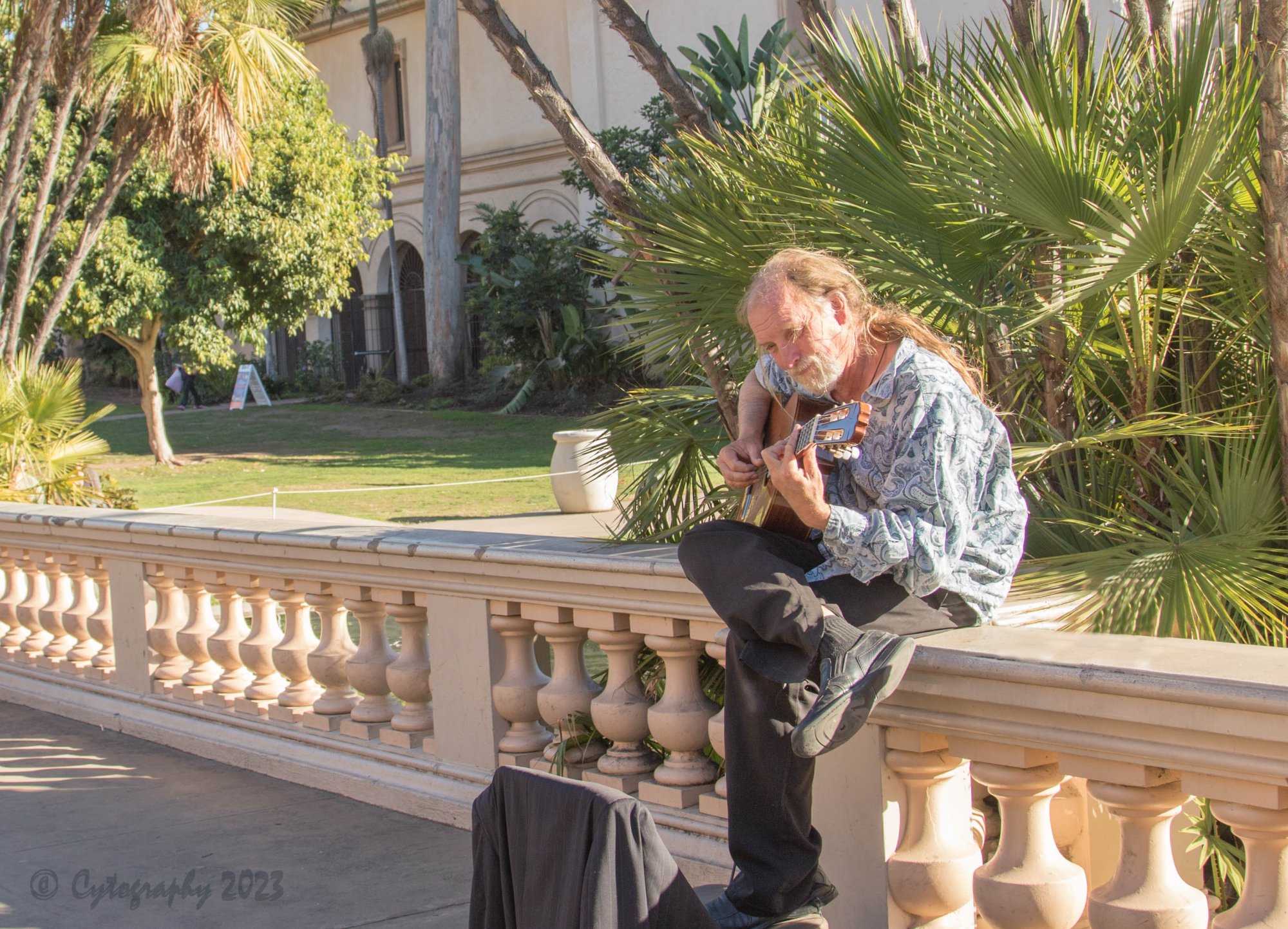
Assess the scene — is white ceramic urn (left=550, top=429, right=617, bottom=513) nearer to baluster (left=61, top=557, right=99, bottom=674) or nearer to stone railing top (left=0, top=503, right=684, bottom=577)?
baluster (left=61, top=557, right=99, bottom=674)

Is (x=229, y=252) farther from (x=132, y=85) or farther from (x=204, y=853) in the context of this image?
(x=204, y=853)

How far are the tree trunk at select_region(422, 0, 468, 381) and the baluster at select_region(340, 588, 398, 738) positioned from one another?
24.3m

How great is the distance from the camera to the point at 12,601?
642cm

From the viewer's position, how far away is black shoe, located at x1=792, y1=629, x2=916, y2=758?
2.42m

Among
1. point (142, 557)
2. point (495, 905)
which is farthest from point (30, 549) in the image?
point (495, 905)

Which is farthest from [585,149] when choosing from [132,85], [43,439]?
[132,85]

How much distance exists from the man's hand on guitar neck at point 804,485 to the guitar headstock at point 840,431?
0.14 feet

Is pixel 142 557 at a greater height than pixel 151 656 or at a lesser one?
greater

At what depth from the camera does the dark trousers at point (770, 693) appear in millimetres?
2605

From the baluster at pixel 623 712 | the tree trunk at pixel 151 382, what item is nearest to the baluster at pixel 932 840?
the baluster at pixel 623 712

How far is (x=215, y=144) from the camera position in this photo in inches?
500

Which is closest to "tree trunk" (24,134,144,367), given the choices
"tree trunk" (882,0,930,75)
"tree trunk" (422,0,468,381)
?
"tree trunk" (882,0,930,75)

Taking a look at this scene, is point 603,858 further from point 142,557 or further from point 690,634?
point 142,557

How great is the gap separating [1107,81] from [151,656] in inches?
167
